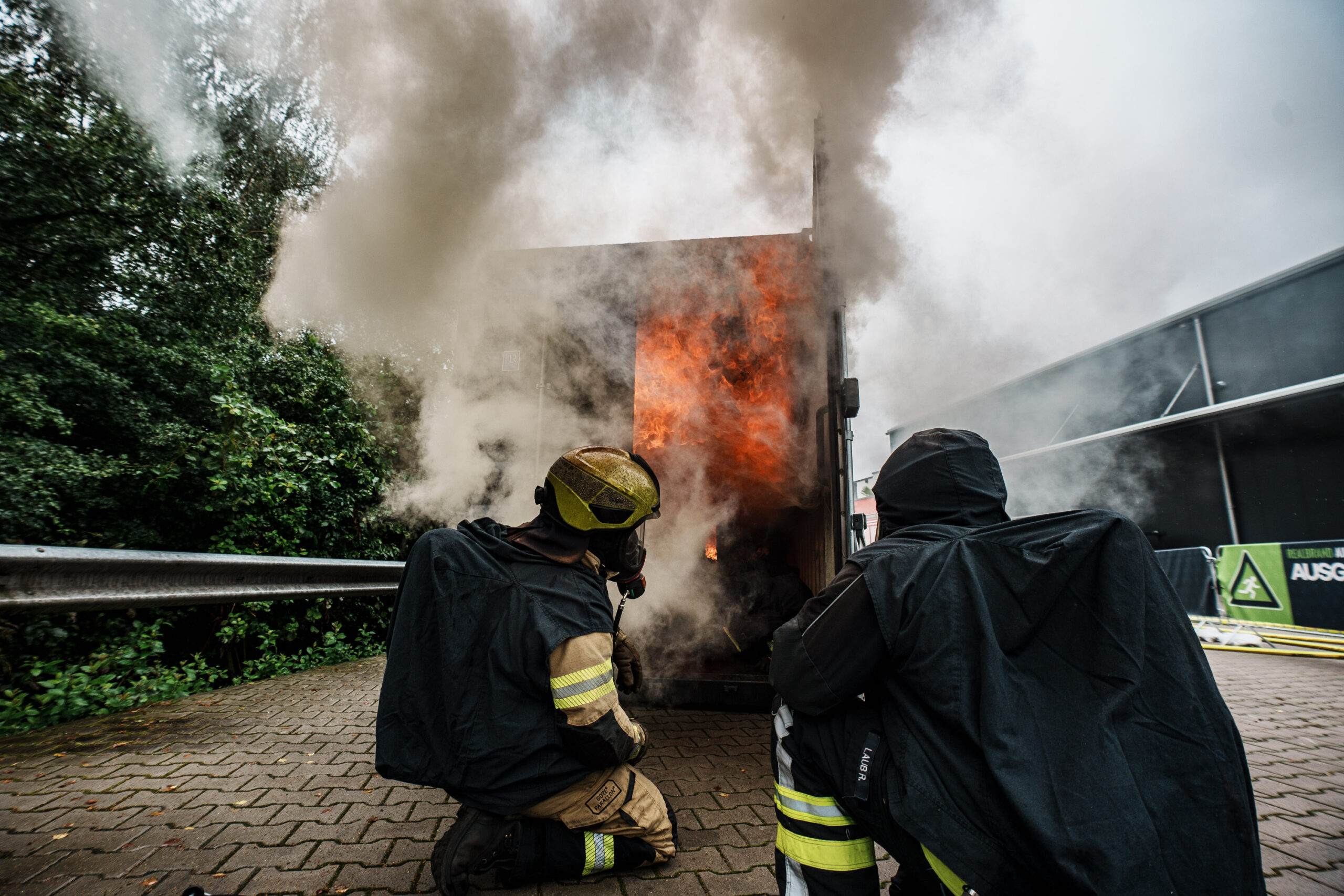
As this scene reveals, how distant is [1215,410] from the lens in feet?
35.2

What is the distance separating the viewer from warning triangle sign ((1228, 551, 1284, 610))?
334 inches

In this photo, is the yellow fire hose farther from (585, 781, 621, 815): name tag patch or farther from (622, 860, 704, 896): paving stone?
(585, 781, 621, 815): name tag patch

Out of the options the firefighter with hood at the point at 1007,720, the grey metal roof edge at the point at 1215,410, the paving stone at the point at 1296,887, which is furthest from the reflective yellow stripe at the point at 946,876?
the grey metal roof edge at the point at 1215,410

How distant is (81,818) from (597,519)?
245cm

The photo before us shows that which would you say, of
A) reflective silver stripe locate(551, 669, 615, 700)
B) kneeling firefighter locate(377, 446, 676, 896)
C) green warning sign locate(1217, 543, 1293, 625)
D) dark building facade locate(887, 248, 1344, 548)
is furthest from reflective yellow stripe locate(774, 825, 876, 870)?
green warning sign locate(1217, 543, 1293, 625)

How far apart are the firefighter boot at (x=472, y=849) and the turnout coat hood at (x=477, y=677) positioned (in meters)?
0.11

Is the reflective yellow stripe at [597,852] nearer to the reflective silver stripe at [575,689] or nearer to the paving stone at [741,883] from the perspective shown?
the paving stone at [741,883]

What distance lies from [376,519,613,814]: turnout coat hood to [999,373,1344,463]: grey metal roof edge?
13.2 metres

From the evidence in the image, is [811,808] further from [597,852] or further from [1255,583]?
[1255,583]

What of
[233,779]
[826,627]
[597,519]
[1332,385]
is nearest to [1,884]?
[233,779]

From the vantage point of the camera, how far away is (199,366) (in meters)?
5.48

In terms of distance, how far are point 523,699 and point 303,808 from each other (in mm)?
1472

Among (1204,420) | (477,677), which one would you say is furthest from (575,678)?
(1204,420)

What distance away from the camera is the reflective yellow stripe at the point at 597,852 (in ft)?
6.65
